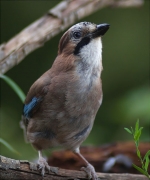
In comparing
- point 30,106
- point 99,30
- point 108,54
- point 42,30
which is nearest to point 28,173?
point 30,106

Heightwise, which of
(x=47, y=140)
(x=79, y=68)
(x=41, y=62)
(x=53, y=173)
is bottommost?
(x=53, y=173)

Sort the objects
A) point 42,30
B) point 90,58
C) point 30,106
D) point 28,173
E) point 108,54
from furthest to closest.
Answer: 1. point 108,54
2. point 42,30
3. point 30,106
4. point 90,58
5. point 28,173

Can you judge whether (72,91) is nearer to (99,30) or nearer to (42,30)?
(99,30)

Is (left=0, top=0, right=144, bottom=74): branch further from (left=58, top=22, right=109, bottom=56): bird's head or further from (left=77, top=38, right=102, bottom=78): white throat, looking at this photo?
(left=77, top=38, right=102, bottom=78): white throat

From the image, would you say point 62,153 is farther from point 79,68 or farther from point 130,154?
point 79,68

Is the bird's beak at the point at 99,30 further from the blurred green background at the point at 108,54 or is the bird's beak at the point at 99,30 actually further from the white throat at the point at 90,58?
the blurred green background at the point at 108,54

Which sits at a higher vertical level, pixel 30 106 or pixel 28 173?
pixel 30 106

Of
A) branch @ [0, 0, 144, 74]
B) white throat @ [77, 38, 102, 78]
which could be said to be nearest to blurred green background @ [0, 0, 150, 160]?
branch @ [0, 0, 144, 74]

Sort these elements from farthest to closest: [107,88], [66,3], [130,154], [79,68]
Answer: [107,88] → [66,3] → [130,154] → [79,68]

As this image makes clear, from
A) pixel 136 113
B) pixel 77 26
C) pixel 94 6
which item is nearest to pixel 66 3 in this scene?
pixel 94 6
